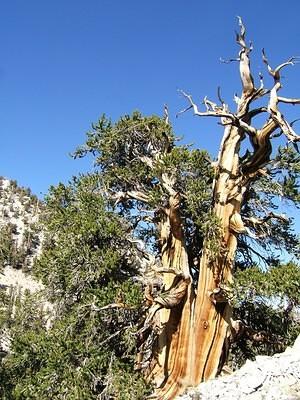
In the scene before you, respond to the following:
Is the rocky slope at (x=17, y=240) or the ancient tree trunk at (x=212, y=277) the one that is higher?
the rocky slope at (x=17, y=240)

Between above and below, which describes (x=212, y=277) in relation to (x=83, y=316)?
above

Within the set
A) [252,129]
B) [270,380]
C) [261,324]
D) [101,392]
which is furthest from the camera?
[261,324]

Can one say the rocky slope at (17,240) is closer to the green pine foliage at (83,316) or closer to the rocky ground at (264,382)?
the green pine foliage at (83,316)

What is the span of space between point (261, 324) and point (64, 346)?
447cm

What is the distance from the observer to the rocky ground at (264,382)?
22.0 feet

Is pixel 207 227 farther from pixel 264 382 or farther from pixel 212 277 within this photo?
pixel 264 382

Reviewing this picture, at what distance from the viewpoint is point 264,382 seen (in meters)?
7.01

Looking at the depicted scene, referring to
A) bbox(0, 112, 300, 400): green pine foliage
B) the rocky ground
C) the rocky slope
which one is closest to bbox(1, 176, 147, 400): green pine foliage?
bbox(0, 112, 300, 400): green pine foliage

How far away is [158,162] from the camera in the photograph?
32.3 feet

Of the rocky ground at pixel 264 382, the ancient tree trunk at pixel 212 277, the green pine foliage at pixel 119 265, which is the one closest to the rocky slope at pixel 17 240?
the green pine foliage at pixel 119 265

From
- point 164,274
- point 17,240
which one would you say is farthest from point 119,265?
point 17,240

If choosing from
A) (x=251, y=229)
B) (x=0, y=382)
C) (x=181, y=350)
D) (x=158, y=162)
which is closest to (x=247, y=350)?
(x=181, y=350)

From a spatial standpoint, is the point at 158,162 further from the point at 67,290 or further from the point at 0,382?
the point at 0,382

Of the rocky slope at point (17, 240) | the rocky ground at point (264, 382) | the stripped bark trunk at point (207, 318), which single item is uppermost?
the rocky slope at point (17, 240)
